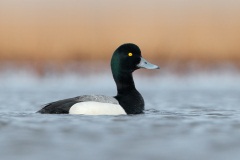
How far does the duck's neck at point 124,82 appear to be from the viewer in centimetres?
1170

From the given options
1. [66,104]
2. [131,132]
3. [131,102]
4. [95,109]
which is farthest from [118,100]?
[131,132]

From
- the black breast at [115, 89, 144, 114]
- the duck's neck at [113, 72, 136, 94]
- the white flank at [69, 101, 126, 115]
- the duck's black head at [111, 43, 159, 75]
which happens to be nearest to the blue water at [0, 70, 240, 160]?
the black breast at [115, 89, 144, 114]

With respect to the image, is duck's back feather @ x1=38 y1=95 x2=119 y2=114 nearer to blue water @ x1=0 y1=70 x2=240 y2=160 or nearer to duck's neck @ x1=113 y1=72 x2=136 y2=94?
blue water @ x1=0 y1=70 x2=240 y2=160

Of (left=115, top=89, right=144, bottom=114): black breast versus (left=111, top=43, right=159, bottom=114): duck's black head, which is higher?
(left=111, top=43, right=159, bottom=114): duck's black head

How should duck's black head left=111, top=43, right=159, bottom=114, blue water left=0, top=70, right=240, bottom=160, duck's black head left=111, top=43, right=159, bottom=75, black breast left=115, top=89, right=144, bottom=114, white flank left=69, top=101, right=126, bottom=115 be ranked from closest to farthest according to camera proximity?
blue water left=0, top=70, right=240, bottom=160, white flank left=69, top=101, right=126, bottom=115, black breast left=115, top=89, right=144, bottom=114, duck's black head left=111, top=43, right=159, bottom=114, duck's black head left=111, top=43, right=159, bottom=75

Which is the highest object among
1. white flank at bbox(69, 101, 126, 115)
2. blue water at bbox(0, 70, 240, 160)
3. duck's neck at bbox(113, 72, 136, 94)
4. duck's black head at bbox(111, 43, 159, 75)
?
duck's black head at bbox(111, 43, 159, 75)

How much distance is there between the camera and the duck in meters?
10.7

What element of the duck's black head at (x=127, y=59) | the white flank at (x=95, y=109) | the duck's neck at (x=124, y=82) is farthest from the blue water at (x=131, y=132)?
the duck's black head at (x=127, y=59)

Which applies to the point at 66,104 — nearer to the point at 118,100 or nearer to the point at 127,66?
the point at 118,100

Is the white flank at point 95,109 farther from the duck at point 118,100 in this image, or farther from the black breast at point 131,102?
the black breast at point 131,102

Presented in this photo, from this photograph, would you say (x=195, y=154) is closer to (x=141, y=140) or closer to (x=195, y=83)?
(x=141, y=140)

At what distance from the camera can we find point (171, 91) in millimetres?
18922

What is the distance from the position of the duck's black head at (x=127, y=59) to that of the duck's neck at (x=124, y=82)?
0.06m

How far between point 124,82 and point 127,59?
1.21ft
